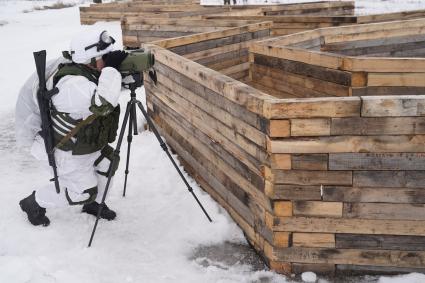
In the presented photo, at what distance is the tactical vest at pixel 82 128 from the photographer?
4.57 meters

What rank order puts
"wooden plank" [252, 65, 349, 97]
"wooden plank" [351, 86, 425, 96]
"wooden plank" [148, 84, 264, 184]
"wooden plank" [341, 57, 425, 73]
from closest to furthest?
"wooden plank" [148, 84, 264, 184] < "wooden plank" [341, 57, 425, 73] < "wooden plank" [351, 86, 425, 96] < "wooden plank" [252, 65, 349, 97]

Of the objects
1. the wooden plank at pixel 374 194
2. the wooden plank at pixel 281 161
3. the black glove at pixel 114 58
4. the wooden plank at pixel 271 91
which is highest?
the black glove at pixel 114 58

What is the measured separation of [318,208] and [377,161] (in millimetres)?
667

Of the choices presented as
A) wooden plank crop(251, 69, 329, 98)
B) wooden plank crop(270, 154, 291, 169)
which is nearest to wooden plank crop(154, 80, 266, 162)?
wooden plank crop(270, 154, 291, 169)

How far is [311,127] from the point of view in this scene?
149 inches

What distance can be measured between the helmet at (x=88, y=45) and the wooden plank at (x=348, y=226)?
7.99 ft

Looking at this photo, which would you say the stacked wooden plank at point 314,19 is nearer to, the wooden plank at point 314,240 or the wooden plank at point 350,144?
the wooden plank at point 350,144

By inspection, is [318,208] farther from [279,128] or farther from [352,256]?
[279,128]

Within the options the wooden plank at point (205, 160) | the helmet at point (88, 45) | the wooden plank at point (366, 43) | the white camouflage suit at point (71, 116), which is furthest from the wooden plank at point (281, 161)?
the wooden plank at point (366, 43)

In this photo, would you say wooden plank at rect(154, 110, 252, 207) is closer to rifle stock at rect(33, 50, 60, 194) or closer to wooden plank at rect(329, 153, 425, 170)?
wooden plank at rect(329, 153, 425, 170)

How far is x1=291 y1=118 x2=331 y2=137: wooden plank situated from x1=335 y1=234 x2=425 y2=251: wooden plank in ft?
3.34

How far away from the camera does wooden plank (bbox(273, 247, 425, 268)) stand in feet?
13.3

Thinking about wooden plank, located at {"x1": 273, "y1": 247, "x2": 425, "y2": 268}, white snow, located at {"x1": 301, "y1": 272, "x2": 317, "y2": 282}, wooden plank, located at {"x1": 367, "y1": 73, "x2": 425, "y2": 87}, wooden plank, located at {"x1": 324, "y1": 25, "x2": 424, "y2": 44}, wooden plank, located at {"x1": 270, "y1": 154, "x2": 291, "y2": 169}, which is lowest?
white snow, located at {"x1": 301, "y1": 272, "x2": 317, "y2": 282}

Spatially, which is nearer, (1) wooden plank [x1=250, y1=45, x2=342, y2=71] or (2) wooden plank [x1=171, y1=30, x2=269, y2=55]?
(1) wooden plank [x1=250, y1=45, x2=342, y2=71]
